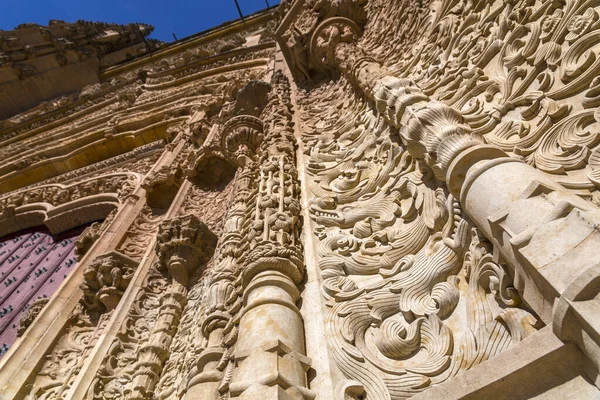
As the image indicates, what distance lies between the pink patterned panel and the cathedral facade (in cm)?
6

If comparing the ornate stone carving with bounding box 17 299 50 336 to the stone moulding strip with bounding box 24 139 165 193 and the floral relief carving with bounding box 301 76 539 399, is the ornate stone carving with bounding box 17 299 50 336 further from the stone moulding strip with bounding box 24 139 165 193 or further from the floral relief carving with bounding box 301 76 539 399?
the stone moulding strip with bounding box 24 139 165 193

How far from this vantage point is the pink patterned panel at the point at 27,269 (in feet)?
16.2

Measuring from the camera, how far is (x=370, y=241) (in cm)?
213

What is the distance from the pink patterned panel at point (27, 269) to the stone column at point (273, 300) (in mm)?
3691

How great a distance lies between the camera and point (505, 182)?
141 cm

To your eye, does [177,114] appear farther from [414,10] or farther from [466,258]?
[466,258]

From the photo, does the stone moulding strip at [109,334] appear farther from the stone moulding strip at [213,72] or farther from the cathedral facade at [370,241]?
the stone moulding strip at [213,72]

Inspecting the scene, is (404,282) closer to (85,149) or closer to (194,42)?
(85,149)

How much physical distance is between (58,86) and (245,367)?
16885 mm

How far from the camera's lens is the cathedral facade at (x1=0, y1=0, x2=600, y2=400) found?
122cm

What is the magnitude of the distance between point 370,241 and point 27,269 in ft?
18.9

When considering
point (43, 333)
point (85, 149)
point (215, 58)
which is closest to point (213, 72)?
point (215, 58)

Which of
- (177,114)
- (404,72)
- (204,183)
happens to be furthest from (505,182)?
(177,114)

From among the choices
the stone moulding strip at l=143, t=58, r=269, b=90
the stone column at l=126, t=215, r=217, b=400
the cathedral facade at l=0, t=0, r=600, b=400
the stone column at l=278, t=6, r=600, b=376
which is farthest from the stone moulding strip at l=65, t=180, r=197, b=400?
the stone moulding strip at l=143, t=58, r=269, b=90
